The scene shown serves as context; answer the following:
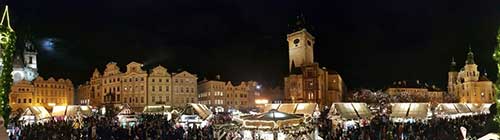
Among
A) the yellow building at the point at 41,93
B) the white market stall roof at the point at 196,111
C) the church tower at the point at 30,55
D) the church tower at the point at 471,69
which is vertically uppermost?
the church tower at the point at 30,55

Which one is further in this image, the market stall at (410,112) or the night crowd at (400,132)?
the market stall at (410,112)

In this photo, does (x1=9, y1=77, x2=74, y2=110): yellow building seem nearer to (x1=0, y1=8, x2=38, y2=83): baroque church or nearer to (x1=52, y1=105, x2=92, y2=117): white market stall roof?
(x1=0, y1=8, x2=38, y2=83): baroque church

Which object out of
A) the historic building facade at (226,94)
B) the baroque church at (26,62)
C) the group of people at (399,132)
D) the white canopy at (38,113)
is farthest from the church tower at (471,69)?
the baroque church at (26,62)

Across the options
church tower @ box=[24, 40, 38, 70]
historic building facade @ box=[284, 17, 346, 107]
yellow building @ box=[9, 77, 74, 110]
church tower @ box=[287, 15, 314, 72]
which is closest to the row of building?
yellow building @ box=[9, 77, 74, 110]

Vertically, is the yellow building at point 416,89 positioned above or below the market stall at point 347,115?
above

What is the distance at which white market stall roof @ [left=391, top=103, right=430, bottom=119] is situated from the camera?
33.1 m

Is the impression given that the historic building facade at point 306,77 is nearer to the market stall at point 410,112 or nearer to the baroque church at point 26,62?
the market stall at point 410,112

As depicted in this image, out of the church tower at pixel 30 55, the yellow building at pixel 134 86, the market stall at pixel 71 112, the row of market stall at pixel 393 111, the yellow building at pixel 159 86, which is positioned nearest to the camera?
the row of market stall at pixel 393 111

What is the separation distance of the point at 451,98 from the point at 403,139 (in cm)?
9427

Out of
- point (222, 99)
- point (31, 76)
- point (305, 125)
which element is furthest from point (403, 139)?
point (31, 76)

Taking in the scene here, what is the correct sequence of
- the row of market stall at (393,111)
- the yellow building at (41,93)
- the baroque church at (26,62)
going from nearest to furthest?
the row of market stall at (393,111), the yellow building at (41,93), the baroque church at (26,62)

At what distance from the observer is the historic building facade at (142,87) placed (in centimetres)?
A: 6812

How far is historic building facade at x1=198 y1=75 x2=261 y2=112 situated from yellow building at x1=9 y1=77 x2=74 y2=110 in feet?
81.6

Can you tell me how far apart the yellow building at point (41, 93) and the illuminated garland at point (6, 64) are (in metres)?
58.3
